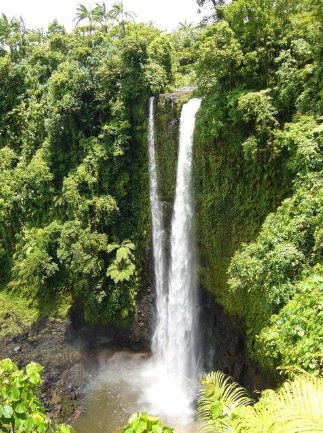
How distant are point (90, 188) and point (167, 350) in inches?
260

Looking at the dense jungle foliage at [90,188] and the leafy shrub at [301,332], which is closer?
the leafy shrub at [301,332]

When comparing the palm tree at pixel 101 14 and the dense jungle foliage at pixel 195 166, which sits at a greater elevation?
the palm tree at pixel 101 14

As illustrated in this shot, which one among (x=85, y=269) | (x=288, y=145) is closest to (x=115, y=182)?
(x=85, y=269)

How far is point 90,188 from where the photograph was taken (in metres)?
15.4

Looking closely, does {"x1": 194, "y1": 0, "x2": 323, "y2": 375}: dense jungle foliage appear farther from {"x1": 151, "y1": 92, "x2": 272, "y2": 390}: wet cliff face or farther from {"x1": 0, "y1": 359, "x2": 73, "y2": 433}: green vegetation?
{"x1": 0, "y1": 359, "x2": 73, "y2": 433}: green vegetation

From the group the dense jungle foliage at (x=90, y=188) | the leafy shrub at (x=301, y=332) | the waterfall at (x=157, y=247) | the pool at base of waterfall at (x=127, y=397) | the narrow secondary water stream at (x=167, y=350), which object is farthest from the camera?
the dense jungle foliage at (x=90, y=188)

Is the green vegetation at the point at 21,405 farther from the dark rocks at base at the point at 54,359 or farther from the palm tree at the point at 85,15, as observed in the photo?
the palm tree at the point at 85,15

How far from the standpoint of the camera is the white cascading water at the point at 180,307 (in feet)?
41.3

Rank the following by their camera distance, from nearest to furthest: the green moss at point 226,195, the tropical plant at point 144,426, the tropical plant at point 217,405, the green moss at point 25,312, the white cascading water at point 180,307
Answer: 1. the tropical plant at point 144,426
2. the tropical plant at point 217,405
3. the green moss at point 226,195
4. the white cascading water at point 180,307
5. the green moss at point 25,312

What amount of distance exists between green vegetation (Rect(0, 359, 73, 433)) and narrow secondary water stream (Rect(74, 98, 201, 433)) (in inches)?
367

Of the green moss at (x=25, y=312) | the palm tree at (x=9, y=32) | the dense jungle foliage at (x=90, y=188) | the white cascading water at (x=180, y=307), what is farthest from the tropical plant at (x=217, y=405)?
the palm tree at (x=9, y=32)

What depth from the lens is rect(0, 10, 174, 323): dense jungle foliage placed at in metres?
14.8

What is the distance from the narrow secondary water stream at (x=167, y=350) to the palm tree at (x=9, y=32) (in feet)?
37.1

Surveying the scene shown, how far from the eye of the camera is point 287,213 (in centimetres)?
833
